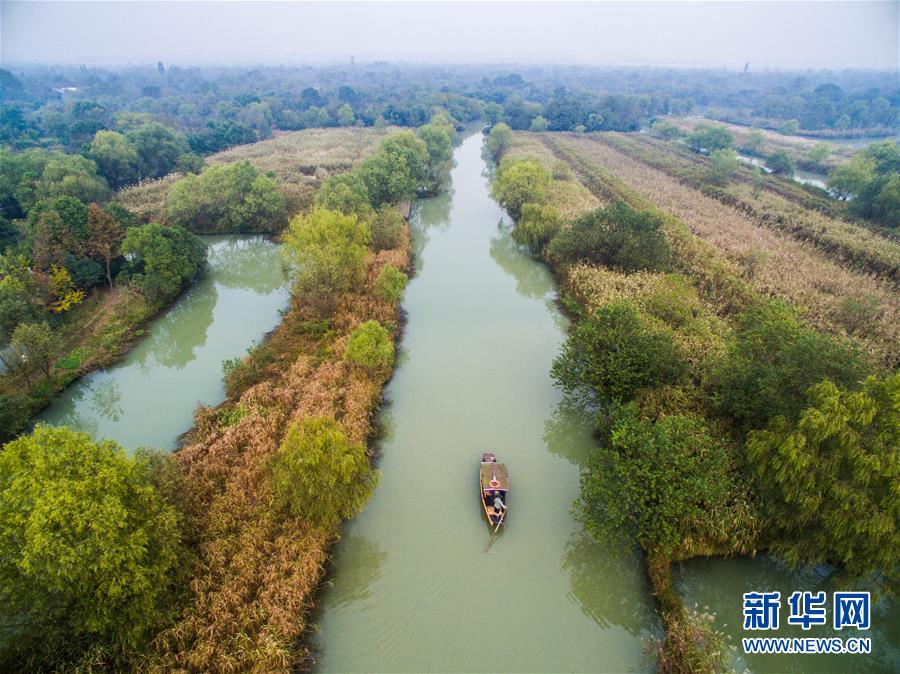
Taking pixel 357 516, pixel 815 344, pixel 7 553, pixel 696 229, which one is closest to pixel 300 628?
Answer: pixel 357 516

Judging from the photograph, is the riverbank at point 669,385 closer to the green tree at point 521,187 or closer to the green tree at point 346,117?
the green tree at point 521,187

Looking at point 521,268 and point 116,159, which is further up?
point 116,159

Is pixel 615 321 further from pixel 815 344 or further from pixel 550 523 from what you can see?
pixel 550 523

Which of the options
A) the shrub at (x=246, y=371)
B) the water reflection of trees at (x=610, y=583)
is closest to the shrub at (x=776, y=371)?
the water reflection of trees at (x=610, y=583)

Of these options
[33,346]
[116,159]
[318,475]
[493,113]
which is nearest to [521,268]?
[318,475]

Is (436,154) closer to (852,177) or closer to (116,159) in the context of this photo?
(116,159)

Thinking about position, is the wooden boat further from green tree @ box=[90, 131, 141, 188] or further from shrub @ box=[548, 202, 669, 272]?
green tree @ box=[90, 131, 141, 188]

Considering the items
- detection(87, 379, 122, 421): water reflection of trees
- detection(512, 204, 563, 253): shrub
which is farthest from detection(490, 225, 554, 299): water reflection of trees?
detection(87, 379, 122, 421): water reflection of trees
